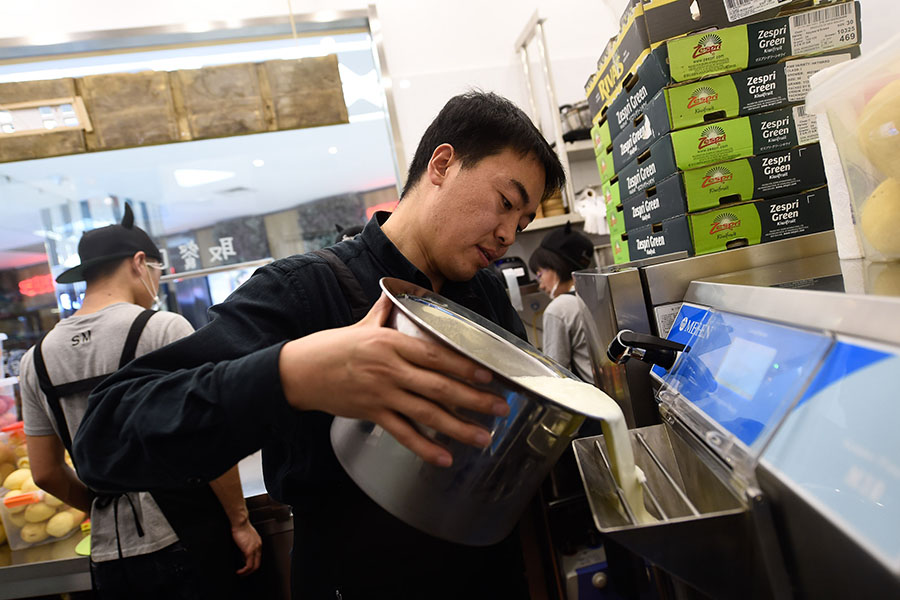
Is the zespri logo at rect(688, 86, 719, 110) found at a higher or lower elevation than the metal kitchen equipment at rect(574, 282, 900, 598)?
higher

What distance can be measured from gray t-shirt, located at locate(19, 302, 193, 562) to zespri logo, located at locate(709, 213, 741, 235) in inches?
59.2

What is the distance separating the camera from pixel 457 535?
58 centimetres

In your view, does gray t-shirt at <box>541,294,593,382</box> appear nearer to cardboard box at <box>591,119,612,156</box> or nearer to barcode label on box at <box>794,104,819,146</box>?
cardboard box at <box>591,119,612,156</box>

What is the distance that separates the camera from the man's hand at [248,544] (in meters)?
1.68

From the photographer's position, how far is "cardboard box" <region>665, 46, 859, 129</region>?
112cm

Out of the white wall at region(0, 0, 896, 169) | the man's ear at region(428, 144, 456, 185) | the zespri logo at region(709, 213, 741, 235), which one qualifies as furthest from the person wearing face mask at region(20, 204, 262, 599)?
the white wall at region(0, 0, 896, 169)

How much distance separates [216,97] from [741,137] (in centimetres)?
240

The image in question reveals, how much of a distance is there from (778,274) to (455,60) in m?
2.53

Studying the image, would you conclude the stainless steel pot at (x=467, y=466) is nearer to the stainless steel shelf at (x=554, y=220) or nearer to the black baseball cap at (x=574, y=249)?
the black baseball cap at (x=574, y=249)

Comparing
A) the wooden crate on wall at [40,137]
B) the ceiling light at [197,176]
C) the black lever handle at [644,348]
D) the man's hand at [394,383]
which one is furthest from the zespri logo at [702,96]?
the wooden crate on wall at [40,137]

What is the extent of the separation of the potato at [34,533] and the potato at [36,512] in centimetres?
2

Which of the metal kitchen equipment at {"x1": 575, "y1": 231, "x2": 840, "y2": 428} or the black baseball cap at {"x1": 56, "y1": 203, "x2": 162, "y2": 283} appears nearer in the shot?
the metal kitchen equipment at {"x1": 575, "y1": 231, "x2": 840, "y2": 428}

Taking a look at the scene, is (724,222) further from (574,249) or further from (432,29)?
(432,29)

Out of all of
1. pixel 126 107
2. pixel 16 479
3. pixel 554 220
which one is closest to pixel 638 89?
pixel 554 220
